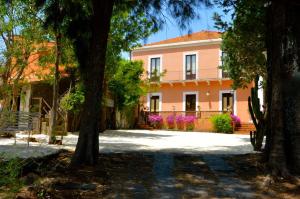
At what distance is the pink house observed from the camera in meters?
29.2

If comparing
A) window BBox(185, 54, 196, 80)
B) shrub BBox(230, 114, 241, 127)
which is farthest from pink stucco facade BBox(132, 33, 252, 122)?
shrub BBox(230, 114, 241, 127)

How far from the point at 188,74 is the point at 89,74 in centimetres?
2383

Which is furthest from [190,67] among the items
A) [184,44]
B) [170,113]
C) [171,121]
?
[171,121]

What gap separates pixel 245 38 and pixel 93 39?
524 centimetres

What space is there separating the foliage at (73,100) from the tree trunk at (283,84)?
11.4m

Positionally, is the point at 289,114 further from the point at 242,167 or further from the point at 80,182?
the point at 80,182

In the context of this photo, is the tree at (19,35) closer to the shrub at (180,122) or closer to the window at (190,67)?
the shrub at (180,122)

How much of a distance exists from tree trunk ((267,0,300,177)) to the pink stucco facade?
2092cm

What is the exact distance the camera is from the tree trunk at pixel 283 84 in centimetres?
707

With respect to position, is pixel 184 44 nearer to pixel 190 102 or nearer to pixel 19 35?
pixel 190 102

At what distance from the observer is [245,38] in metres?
11.5

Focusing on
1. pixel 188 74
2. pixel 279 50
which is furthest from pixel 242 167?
pixel 188 74

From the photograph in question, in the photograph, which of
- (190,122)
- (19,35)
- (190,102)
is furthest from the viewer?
(190,102)

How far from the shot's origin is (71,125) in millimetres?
19422
